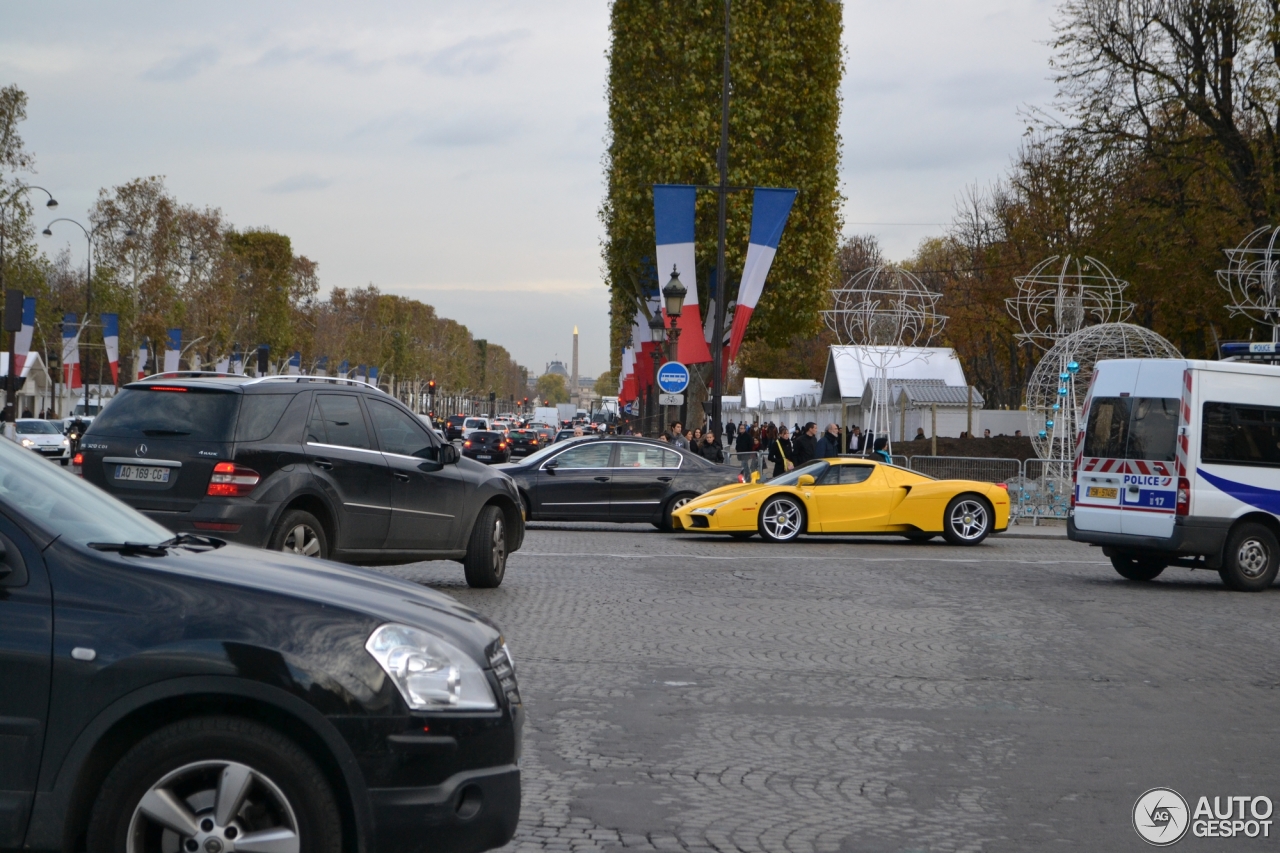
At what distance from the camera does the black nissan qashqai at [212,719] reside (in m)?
3.82

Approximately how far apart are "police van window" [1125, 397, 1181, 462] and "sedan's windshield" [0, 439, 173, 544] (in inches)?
485

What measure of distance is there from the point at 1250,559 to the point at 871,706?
857 centimetres

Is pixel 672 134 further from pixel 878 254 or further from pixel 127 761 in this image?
pixel 878 254

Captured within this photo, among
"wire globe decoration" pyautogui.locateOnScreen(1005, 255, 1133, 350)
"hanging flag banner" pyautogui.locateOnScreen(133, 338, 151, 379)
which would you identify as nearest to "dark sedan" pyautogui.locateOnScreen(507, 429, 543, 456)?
"hanging flag banner" pyautogui.locateOnScreen(133, 338, 151, 379)

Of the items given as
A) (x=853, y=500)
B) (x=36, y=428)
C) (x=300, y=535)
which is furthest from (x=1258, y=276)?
(x=36, y=428)

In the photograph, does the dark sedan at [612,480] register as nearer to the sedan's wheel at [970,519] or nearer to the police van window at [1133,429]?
the sedan's wheel at [970,519]

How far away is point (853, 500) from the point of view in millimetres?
19391

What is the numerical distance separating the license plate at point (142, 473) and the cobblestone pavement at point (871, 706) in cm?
270

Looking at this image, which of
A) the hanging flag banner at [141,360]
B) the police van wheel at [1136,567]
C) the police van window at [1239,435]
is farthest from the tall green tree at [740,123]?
the hanging flag banner at [141,360]

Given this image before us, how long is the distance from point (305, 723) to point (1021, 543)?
18.6 metres

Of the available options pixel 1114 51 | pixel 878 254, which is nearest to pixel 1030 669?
pixel 1114 51

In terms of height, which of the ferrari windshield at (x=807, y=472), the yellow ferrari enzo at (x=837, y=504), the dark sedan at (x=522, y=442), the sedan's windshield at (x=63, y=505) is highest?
the sedan's windshield at (x=63, y=505)

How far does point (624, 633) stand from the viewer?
10484 mm

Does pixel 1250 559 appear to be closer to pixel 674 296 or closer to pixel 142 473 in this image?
pixel 142 473
